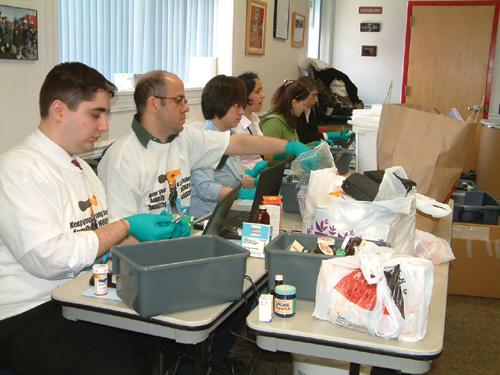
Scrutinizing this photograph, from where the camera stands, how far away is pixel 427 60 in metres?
6.76

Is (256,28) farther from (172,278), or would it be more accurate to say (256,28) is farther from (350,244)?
(172,278)

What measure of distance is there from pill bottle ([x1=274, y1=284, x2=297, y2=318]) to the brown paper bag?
37.5 inches

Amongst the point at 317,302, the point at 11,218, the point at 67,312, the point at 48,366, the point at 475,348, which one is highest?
the point at 11,218

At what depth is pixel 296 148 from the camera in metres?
2.29

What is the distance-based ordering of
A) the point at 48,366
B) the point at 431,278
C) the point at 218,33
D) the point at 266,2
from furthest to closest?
the point at 266,2 < the point at 218,33 < the point at 48,366 < the point at 431,278

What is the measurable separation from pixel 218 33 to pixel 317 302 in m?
3.31

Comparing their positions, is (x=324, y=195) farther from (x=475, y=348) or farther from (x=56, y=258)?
(x=475, y=348)

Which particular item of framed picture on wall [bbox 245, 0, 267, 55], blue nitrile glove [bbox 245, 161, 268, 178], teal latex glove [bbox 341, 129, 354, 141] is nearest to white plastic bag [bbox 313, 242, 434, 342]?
blue nitrile glove [bbox 245, 161, 268, 178]

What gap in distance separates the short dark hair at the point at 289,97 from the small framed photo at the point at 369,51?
370cm

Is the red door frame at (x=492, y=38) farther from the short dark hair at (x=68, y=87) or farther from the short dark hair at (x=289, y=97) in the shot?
the short dark hair at (x=68, y=87)

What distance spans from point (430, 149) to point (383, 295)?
0.99m

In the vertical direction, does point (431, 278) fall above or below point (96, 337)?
above

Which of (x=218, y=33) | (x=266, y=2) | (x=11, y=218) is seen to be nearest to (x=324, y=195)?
(x=11, y=218)

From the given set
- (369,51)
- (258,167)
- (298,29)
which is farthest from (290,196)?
(369,51)
